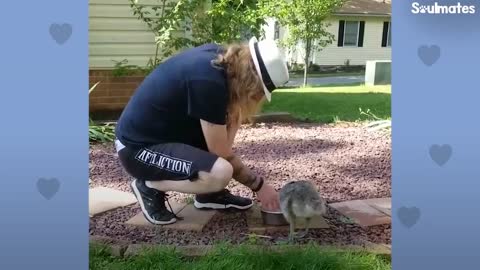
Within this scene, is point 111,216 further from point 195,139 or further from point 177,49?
point 177,49

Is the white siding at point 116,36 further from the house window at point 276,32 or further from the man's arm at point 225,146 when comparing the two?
the man's arm at point 225,146

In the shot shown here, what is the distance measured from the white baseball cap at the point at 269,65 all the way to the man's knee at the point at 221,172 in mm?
380

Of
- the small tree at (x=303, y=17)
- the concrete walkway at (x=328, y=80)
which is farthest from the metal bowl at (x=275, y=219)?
the concrete walkway at (x=328, y=80)

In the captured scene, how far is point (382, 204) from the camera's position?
299cm

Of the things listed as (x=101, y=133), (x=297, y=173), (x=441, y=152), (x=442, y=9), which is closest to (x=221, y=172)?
(x=441, y=152)

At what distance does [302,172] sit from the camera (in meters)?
3.62

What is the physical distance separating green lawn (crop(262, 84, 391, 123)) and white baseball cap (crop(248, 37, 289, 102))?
11.4 feet

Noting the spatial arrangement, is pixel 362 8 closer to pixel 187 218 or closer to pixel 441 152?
pixel 187 218

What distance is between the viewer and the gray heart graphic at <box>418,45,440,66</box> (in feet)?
5.61

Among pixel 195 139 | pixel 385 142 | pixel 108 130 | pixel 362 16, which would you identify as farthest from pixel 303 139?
pixel 362 16

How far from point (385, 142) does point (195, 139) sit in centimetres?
228

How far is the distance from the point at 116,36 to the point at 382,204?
11.8ft

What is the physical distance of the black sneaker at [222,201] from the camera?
285 centimetres

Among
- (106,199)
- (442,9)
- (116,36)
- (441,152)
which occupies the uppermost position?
(442,9)
